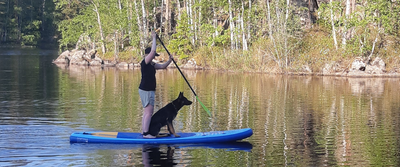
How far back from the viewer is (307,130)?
1352 cm

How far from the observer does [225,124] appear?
14586 mm

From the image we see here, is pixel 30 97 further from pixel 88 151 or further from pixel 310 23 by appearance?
pixel 310 23

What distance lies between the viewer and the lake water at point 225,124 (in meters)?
10.1

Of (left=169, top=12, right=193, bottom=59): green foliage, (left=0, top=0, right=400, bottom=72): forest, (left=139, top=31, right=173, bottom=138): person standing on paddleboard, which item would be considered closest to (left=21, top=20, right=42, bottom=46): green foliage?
(left=0, top=0, right=400, bottom=72): forest

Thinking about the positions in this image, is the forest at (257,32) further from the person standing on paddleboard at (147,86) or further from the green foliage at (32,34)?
the green foliage at (32,34)

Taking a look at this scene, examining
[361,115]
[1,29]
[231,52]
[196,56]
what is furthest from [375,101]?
[1,29]

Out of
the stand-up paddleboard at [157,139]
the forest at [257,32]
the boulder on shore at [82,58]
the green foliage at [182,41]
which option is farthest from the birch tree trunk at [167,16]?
the stand-up paddleboard at [157,139]

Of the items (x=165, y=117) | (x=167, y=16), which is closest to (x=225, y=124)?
(x=165, y=117)

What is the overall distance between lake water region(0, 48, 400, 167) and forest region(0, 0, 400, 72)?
28.5 feet

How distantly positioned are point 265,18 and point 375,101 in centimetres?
2185

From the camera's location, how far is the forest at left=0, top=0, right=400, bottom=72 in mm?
34750

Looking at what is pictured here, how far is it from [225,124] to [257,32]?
1126 inches

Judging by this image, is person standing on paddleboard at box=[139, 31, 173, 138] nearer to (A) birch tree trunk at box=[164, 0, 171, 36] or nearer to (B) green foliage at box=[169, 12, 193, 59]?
(B) green foliage at box=[169, 12, 193, 59]

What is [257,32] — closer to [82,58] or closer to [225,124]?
[82,58]
